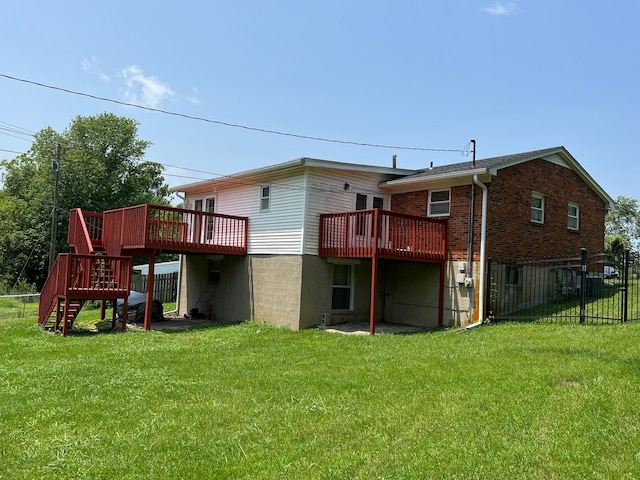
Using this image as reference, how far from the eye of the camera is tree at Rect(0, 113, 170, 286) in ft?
119

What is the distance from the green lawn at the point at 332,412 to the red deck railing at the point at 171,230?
457 cm

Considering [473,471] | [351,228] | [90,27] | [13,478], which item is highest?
[90,27]

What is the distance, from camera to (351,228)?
1360 cm

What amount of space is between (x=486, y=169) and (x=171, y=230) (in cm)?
856

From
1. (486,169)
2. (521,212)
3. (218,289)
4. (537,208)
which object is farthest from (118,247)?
(537,208)

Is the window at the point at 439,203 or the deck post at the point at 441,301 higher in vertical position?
the window at the point at 439,203

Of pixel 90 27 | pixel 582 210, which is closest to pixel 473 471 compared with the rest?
pixel 90 27

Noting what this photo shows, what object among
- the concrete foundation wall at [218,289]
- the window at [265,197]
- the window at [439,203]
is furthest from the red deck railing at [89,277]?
the window at [439,203]

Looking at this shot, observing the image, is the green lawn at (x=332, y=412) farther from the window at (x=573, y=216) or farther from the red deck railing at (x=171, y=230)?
the window at (x=573, y=216)

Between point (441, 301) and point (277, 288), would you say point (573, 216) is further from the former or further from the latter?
point (277, 288)

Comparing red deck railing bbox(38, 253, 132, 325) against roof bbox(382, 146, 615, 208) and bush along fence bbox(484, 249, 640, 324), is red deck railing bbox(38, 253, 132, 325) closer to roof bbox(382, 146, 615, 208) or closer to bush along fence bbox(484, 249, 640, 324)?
roof bbox(382, 146, 615, 208)

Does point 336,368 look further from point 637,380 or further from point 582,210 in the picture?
point 582,210

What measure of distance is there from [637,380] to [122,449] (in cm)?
593

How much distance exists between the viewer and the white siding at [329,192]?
14.1 meters
